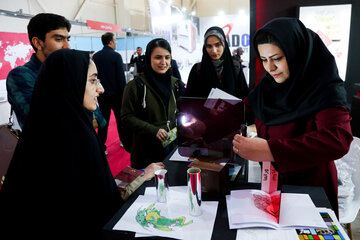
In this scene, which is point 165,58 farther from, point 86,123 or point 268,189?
point 268,189

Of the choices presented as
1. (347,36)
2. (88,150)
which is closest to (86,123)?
(88,150)

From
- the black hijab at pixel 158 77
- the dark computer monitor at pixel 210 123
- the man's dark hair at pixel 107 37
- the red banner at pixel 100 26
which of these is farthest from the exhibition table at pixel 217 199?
the red banner at pixel 100 26

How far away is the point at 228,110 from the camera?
1.21 m

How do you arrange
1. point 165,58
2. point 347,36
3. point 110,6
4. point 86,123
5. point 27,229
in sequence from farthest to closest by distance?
1. point 110,6
2. point 347,36
3. point 165,58
4. point 86,123
5. point 27,229

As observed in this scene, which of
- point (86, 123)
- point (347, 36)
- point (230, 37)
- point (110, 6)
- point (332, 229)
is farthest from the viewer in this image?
point (230, 37)

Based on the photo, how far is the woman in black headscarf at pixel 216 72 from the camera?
2.13m

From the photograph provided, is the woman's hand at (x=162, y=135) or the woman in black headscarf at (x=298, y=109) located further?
the woman's hand at (x=162, y=135)

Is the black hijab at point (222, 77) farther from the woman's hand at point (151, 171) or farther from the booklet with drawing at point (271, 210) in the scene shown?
the booklet with drawing at point (271, 210)

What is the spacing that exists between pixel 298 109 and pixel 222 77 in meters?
1.12

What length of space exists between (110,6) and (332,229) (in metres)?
10.8

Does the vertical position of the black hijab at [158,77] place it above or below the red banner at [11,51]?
below

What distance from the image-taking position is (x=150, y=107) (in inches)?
77.9

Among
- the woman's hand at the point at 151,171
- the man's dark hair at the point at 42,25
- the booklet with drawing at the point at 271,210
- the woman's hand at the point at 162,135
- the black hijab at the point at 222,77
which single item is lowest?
the booklet with drawing at the point at 271,210

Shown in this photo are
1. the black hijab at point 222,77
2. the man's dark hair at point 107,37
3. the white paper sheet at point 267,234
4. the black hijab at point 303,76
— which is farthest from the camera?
the man's dark hair at point 107,37
